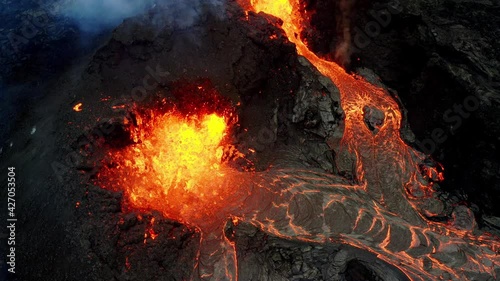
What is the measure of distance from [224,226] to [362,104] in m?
4.82

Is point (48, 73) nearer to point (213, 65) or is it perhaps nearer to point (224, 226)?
point (213, 65)

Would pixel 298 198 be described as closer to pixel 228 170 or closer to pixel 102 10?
pixel 228 170

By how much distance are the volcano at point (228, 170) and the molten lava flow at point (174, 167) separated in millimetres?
25

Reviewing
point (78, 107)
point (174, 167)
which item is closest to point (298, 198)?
point (174, 167)

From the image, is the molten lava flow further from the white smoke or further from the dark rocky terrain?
the dark rocky terrain

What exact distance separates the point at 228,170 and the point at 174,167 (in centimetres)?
107

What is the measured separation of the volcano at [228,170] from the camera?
5.03 metres

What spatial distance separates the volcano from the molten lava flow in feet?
0.08

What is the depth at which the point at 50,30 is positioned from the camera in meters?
8.07

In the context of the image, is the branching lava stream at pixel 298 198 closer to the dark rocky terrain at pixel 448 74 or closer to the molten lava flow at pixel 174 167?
the molten lava flow at pixel 174 167

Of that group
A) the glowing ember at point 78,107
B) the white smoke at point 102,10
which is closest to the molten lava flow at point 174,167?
the glowing ember at point 78,107

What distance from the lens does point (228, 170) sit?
261 inches

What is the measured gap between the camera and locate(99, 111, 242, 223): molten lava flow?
5664 mm

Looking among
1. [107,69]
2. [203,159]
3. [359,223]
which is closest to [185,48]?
[107,69]
